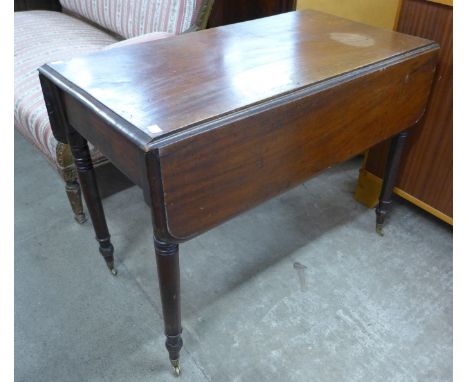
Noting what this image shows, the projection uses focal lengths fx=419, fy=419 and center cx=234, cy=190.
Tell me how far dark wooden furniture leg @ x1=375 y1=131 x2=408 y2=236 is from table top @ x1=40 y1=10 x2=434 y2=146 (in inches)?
12.1

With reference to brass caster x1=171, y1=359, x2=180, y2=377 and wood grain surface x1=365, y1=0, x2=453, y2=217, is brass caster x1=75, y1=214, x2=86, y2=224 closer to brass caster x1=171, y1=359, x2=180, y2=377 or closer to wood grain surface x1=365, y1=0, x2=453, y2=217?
brass caster x1=171, y1=359, x2=180, y2=377

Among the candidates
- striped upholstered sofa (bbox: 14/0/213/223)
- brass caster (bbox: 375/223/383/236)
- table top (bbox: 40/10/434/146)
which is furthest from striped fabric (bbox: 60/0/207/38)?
brass caster (bbox: 375/223/383/236)

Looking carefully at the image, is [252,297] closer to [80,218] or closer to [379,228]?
[379,228]

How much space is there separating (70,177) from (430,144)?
118 centimetres

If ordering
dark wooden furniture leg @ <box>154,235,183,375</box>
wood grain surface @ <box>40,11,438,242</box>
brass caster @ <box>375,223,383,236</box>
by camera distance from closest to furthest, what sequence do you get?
1. wood grain surface @ <box>40,11,438,242</box>
2. dark wooden furniture leg @ <box>154,235,183,375</box>
3. brass caster @ <box>375,223,383,236</box>

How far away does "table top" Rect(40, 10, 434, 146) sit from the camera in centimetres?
77

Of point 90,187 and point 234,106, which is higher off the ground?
point 234,106

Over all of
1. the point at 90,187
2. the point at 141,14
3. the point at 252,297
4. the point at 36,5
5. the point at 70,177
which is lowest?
the point at 252,297

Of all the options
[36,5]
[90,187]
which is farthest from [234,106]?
[36,5]

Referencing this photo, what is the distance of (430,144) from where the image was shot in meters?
1.33

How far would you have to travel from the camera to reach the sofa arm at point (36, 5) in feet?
8.83

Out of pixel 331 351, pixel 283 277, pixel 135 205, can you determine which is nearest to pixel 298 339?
pixel 331 351
